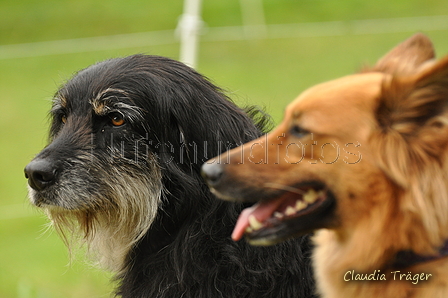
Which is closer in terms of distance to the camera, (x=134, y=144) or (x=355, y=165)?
(x=355, y=165)

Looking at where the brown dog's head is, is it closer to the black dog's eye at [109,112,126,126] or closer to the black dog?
the black dog

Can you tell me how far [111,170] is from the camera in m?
3.43

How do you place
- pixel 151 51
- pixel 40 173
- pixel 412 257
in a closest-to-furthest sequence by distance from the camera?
pixel 412 257, pixel 40 173, pixel 151 51

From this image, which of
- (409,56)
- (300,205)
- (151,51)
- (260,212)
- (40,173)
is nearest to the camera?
(300,205)

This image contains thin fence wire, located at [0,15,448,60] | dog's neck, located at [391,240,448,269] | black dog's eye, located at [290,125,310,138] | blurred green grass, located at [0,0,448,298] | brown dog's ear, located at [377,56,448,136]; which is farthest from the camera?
thin fence wire, located at [0,15,448,60]

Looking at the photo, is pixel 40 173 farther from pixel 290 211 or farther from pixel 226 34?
pixel 226 34

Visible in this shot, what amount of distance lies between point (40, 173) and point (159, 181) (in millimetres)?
736

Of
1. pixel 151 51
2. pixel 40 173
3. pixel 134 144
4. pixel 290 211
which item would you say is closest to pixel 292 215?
pixel 290 211

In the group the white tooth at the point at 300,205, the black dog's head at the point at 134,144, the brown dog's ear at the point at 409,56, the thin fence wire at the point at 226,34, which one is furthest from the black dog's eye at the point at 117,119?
the thin fence wire at the point at 226,34

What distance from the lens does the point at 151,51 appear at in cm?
1190

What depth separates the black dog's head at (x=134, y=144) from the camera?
334 centimetres

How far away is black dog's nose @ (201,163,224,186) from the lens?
2.69 metres

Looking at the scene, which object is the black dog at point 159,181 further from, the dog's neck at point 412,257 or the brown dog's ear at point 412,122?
the brown dog's ear at point 412,122

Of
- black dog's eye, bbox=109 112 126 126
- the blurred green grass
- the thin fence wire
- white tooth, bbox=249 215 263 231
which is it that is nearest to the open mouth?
white tooth, bbox=249 215 263 231
